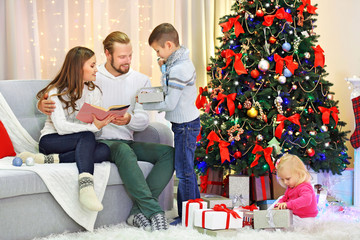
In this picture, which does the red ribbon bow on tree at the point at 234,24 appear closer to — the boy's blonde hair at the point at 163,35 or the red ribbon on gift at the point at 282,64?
the red ribbon on gift at the point at 282,64

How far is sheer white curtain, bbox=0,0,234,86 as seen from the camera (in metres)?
3.52

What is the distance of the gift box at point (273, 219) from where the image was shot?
2607mm

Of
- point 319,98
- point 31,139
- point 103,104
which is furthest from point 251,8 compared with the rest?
point 31,139

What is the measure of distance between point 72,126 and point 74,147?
12 cm

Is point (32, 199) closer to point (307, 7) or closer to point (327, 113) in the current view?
point (327, 113)

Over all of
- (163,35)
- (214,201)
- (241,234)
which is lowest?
(241,234)

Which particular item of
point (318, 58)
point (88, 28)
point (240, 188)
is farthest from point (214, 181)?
A: point (88, 28)

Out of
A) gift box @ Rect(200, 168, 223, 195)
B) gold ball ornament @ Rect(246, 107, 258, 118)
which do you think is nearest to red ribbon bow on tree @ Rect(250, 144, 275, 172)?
gold ball ornament @ Rect(246, 107, 258, 118)

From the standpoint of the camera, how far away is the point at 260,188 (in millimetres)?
3320

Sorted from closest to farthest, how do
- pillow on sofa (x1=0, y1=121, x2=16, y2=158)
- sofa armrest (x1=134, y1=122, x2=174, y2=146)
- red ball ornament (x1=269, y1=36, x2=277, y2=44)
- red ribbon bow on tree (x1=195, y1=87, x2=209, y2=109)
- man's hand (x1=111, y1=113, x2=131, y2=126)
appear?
pillow on sofa (x1=0, y1=121, x2=16, y2=158)
man's hand (x1=111, y1=113, x2=131, y2=126)
sofa armrest (x1=134, y1=122, x2=174, y2=146)
red ball ornament (x1=269, y1=36, x2=277, y2=44)
red ribbon bow on tree (x1=195, y1=87, x2=209, y2=109)

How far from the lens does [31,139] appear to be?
2.94 meters

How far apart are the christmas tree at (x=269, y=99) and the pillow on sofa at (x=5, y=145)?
128 cm

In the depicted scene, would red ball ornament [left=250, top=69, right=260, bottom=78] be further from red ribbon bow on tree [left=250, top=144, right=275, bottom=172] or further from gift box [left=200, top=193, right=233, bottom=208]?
gift box [left=200, top=193, right=233, bottom=208]

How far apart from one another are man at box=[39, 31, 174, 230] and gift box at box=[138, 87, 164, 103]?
8.8 inches
